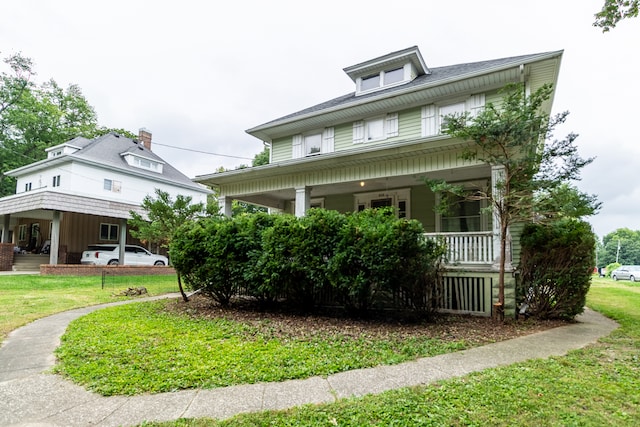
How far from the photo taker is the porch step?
1741cm

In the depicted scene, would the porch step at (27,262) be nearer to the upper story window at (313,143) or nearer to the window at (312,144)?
the upper story window at (313,143)

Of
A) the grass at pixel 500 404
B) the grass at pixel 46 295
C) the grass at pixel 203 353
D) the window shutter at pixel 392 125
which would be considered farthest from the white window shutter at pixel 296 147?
the grass at pixel 500 404

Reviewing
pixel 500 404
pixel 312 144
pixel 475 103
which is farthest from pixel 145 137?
pixel 500 404

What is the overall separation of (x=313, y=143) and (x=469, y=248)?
7.88 m

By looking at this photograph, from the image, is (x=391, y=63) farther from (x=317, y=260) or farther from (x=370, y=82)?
(x=317, y=260)

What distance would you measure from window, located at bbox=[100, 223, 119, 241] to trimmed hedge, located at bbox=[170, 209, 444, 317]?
54.5 ft

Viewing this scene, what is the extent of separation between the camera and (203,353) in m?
4.23

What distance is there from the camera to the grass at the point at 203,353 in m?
3.38

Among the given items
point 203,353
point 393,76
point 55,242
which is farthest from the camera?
point 55,242

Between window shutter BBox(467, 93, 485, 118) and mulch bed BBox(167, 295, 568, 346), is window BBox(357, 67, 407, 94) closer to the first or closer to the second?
window shutter BBox(467, 93, 485, 118)

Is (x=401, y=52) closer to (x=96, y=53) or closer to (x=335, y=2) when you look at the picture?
(x=335, y=2)

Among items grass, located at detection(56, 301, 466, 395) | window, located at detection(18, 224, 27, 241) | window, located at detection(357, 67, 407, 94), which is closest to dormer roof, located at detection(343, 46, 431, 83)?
window, located at detection(357, 67, 407, 94)

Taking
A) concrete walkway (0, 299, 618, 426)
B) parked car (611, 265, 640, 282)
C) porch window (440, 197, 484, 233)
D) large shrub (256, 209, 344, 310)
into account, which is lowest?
parked car (611, 265, 640, 282)

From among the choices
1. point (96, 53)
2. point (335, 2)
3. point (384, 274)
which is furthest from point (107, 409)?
point (96, 53)
